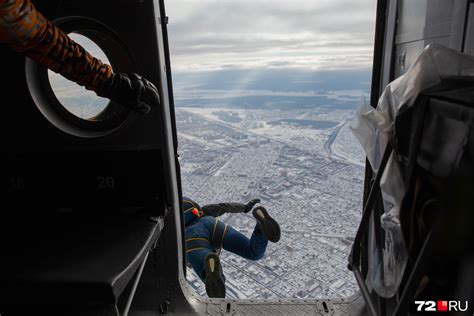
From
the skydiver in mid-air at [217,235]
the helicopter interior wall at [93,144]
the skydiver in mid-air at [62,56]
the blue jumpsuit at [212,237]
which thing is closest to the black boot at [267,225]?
the skydiver in mid-air at [217,235]

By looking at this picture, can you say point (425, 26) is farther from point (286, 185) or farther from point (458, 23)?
point (286, 185)

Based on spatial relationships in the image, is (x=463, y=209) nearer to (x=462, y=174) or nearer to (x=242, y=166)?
(x=462, y=174)

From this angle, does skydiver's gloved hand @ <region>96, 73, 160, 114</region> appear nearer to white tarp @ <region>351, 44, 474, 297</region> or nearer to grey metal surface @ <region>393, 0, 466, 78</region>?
white tarp @ <region>351, 44, 474, 297</region>

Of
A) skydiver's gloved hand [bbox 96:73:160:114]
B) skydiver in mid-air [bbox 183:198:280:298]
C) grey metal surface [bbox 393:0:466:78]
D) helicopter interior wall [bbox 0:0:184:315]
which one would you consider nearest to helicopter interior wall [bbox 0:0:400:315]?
helicopter interior wall [bbox 0:0:184:315]

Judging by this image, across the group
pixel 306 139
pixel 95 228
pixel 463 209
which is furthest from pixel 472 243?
pixel 306 139

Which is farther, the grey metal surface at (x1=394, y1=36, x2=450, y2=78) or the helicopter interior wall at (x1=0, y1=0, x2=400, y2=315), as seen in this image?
the helicopter interior wall at (x1=0, y1=0, x2=400, y2=315)

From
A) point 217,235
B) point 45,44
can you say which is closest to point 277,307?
point 217,235
